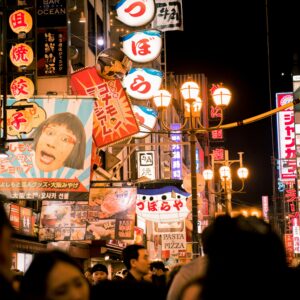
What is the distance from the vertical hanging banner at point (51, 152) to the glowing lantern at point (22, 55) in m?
3.42

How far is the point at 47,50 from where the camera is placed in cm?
2333

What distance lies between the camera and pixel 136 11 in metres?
25.6

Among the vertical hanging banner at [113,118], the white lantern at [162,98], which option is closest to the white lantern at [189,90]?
the white lantern at [162,98]

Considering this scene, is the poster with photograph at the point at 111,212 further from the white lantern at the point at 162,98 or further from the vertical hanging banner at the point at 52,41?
the vertical hanging banner at the point at 52,41

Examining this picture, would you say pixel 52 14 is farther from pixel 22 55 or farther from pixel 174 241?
pixel 174 241

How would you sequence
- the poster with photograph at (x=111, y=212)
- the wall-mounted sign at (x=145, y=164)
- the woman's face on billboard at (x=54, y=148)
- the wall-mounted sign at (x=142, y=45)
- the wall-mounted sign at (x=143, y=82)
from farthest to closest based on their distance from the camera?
1. the wall-mounted sign at (x=145, y=164)
2. the wall-mounted sign at (x=142, y=45)
3. the wall-mounted sign at (x=143, y=82)
4. the poster with photograph at (x=111, y=212)
5. the woman's face on billboard at (x=54, y=148)

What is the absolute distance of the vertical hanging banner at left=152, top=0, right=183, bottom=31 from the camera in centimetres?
4594

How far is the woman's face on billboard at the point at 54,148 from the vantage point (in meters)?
15.5

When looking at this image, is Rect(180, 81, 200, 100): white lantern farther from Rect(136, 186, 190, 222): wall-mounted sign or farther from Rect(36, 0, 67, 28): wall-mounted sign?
Rect(36, 0, 67, 28): wall-mounted sign

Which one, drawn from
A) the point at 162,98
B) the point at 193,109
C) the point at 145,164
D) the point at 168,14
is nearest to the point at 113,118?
the point at 162,98

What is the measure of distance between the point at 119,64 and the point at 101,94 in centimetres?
120

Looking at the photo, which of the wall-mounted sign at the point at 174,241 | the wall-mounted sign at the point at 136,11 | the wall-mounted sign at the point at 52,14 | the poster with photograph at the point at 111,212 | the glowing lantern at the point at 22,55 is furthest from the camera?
the wall-mounted sign at the point at 136,11

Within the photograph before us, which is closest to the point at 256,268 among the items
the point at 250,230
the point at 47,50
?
the point at 250,230

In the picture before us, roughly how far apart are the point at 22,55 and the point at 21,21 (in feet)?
3.08
